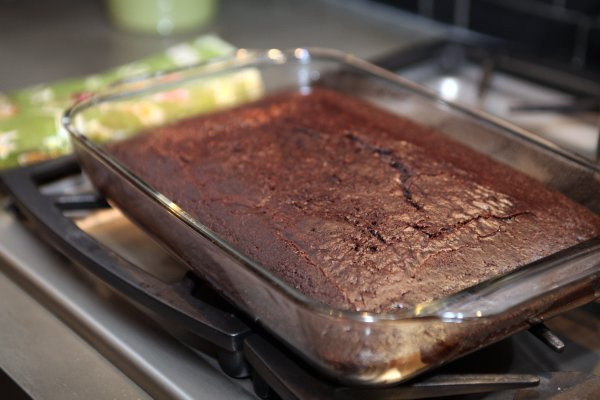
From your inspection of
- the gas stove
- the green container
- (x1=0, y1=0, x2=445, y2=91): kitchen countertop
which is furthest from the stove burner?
the green container

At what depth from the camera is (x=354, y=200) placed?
2.42ft

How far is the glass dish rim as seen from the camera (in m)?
0.55

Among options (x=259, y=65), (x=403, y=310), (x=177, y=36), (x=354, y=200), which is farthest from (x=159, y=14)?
(x=403, y=310)

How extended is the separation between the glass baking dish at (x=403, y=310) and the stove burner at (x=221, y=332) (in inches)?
1.0

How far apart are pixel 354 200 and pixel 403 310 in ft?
0.59

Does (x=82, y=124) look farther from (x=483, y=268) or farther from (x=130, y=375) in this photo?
(x=483, y=268)

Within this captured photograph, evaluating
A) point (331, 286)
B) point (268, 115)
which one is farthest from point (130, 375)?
point (268, 115)

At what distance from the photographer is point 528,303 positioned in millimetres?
586

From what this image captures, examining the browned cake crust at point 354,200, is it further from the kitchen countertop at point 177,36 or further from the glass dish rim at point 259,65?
the kitchen countertop at point 177,36

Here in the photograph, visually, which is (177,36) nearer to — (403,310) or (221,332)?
(221,332)

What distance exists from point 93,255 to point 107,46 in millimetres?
854

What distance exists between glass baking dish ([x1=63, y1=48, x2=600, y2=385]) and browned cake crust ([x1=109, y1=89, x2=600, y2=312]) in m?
0.03

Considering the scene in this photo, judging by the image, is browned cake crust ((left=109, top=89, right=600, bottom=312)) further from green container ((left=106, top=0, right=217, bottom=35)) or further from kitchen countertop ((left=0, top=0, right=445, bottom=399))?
green container ((left=106, top=0, right=217, bottom=35))

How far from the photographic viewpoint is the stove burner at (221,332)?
0.63 meters
